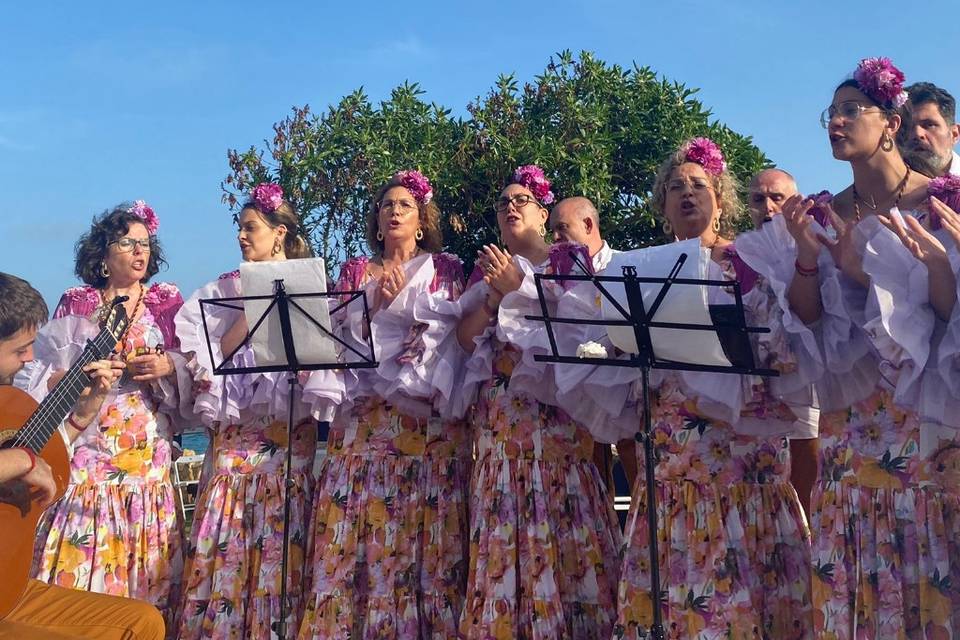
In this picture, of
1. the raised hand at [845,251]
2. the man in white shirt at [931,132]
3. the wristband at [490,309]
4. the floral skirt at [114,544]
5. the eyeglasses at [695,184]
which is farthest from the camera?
the floral skirt at [114,544]

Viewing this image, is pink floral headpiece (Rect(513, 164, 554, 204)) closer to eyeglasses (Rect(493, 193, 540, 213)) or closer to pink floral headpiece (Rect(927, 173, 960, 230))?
eyeglasses (Rect(493, 193, 540, 213))

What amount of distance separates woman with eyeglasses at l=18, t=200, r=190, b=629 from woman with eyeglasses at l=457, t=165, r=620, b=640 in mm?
1703

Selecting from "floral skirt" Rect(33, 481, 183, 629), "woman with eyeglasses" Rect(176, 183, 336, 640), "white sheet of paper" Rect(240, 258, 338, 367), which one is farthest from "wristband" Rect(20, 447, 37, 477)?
"floral skirt" Rect(33, 481, 183, 629)

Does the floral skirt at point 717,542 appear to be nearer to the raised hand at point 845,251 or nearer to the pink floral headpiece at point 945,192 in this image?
the raised hand at point 845,251

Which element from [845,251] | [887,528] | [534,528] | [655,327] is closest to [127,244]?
[534,528]

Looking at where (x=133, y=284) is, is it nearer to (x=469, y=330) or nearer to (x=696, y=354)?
(x=469, y=330)

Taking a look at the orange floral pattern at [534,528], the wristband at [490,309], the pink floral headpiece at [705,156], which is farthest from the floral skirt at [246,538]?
the pink floral headpiece at [705,156]

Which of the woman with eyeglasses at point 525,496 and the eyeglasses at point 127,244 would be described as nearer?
the woman with eyeglasses at point 525,496

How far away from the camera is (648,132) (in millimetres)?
14680

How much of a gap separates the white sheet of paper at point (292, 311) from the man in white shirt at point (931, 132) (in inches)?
99.5

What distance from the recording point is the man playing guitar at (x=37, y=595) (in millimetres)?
3035

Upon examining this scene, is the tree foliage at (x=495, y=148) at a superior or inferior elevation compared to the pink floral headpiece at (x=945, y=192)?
superior

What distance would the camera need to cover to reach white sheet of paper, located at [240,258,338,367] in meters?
4.43

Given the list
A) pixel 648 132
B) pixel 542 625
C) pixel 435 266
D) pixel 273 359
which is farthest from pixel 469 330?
pixel 648 132
